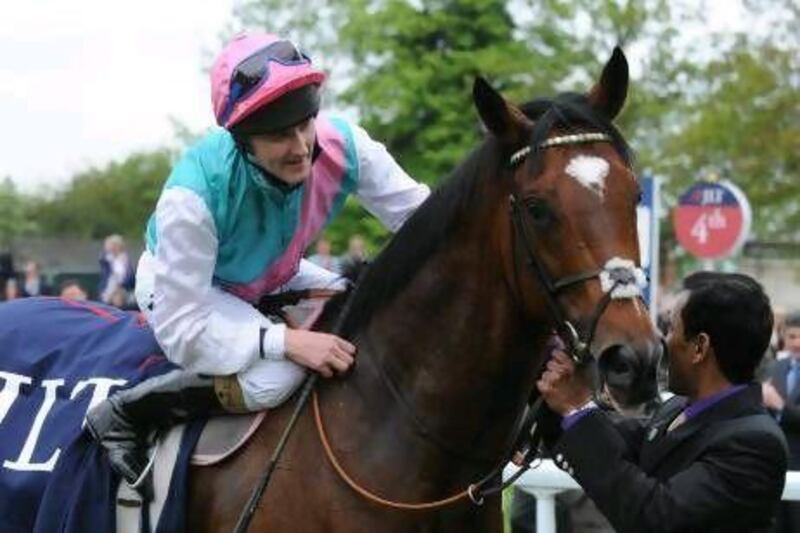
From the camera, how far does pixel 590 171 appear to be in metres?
3.00

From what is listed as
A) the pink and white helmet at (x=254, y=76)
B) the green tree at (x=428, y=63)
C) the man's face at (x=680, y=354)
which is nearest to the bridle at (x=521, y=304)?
the man's face at (x=680, y=354)

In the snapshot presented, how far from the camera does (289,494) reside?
11.0 ft

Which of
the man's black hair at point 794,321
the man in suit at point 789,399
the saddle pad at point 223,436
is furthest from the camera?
the man's black hair at point 794,321

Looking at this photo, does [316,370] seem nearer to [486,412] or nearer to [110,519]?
[486,412]

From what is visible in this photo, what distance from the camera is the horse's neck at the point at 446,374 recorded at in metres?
3.27

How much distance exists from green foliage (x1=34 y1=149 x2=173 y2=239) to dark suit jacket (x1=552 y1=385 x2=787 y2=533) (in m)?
66.2

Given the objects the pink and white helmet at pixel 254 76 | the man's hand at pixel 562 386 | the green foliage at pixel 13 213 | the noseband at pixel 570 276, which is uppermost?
the pink and white helmet at pixel 254 76

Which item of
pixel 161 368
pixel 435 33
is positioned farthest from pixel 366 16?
pixel 161 368

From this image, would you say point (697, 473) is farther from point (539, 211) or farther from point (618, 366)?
point (539, 211)

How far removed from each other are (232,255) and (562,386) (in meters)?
0.97

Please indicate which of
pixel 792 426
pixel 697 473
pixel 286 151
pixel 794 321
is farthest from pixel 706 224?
pixel 286 151

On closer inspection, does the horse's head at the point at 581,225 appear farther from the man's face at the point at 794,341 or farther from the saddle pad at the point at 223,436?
the man's face at the point at 794,341

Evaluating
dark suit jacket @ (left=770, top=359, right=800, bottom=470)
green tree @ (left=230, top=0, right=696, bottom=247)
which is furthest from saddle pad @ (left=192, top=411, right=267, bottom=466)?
green tree @ (left=230, top=0, right=696, bottom=247)

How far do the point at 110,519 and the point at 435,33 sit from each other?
31.1 m
